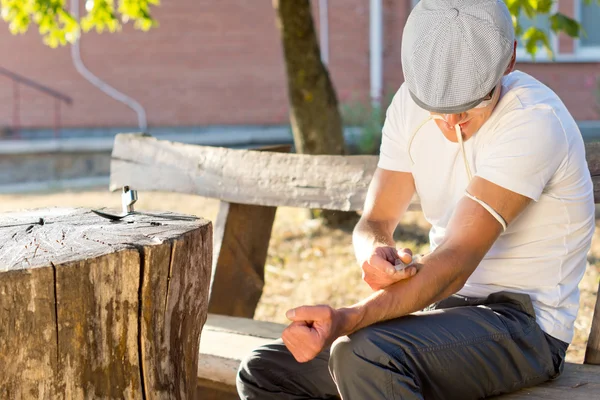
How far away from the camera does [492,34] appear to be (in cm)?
222

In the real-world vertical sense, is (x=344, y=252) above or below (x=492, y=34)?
below

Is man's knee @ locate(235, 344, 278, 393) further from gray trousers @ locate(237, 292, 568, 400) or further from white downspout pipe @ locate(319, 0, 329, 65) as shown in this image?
white downspout pipe @ locate(319, 0, 329, 65)

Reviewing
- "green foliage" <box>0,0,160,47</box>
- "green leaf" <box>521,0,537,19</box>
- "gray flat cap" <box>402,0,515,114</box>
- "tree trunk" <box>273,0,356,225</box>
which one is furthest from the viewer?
"tree trunk" <box>273,0,356,225</box>

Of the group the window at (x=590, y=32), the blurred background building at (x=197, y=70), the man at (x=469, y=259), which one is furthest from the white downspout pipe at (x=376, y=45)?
the man at (x=469, y=259)

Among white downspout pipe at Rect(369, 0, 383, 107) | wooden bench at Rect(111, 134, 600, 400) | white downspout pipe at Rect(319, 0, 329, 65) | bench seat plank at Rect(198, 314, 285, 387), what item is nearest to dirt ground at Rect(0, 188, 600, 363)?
wooden bench at Rect(111, 134, 600, 400)

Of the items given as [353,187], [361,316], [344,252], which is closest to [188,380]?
[361,316]

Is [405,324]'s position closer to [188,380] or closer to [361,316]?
[361,316]

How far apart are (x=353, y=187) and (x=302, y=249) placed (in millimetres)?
3109

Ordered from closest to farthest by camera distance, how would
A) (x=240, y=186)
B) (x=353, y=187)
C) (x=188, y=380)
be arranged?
(x=188, y=380) < (x=353, y=187) < (x=240, y=186)

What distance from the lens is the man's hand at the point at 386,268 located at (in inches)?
85.0

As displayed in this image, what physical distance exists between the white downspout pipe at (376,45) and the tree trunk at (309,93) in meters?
6.53

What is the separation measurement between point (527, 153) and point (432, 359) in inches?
23.0

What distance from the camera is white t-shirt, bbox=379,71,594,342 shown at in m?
2.26

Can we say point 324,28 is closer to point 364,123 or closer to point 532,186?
point 364,123
